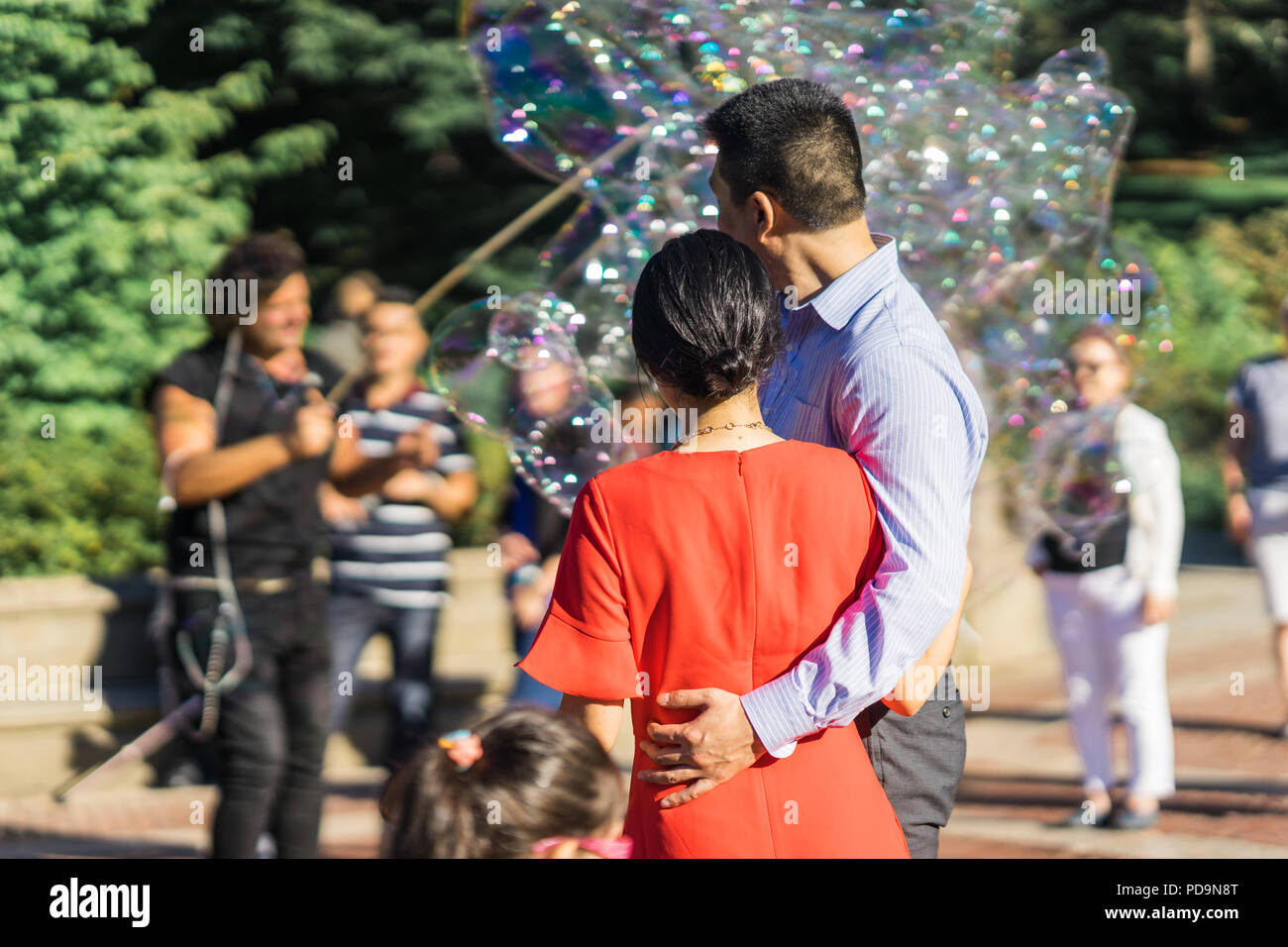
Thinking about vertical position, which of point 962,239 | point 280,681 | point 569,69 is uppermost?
point 569,69

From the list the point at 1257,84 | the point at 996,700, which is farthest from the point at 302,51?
the point at 1257,84

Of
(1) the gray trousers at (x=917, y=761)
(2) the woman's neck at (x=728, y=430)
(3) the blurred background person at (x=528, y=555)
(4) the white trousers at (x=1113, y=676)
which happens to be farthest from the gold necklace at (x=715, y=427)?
(4) the white trousers at (x=1113, y=676)

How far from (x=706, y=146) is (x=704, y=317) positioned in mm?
1521

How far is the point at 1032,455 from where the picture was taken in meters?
4.30

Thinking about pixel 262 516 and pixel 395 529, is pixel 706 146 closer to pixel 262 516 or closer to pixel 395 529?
pixel 262 516

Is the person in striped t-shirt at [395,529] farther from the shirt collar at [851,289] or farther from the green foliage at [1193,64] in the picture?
the green foliage at [1193,64]

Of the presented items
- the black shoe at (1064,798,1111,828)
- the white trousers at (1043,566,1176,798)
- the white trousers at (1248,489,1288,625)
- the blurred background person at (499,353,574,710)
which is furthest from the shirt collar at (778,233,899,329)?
the white trousers at (1248,489,1288,625)

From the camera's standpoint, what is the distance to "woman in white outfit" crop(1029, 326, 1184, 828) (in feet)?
16.8

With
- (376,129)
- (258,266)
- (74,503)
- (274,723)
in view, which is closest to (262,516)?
(274,723)

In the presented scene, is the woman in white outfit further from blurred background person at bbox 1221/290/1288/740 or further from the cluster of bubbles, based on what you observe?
the cluster of bubbles

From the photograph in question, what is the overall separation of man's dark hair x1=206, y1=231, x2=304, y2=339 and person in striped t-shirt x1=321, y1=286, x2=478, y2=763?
2.58 feet

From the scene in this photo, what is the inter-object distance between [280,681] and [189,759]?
6.39 ft

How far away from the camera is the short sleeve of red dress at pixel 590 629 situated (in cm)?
188
